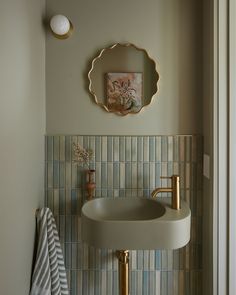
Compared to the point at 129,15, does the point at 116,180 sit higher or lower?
lower

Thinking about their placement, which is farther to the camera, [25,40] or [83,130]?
[83,130]

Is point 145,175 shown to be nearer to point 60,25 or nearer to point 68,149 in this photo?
point 68,149

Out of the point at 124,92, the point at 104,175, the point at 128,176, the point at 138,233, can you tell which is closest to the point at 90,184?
the point at 104,175

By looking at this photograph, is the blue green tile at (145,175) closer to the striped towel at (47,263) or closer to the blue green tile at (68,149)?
the blue green tile at (68,149)

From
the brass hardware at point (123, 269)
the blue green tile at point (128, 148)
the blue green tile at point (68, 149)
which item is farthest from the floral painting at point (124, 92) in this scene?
the brass hardware at point (123, 269)

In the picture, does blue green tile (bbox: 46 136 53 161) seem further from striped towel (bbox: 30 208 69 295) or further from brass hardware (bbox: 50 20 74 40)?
brass hardware (bbox: 50 20 74 40)

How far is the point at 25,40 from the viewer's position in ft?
3.89

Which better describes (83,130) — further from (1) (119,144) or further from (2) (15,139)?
(2) (15,139)

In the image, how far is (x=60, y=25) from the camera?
1.40m

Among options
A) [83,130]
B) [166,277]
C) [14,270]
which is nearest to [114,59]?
[83,130]

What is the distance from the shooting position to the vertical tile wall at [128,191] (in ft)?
4.95

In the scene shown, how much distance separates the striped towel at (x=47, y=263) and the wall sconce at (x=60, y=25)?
0.94 m
